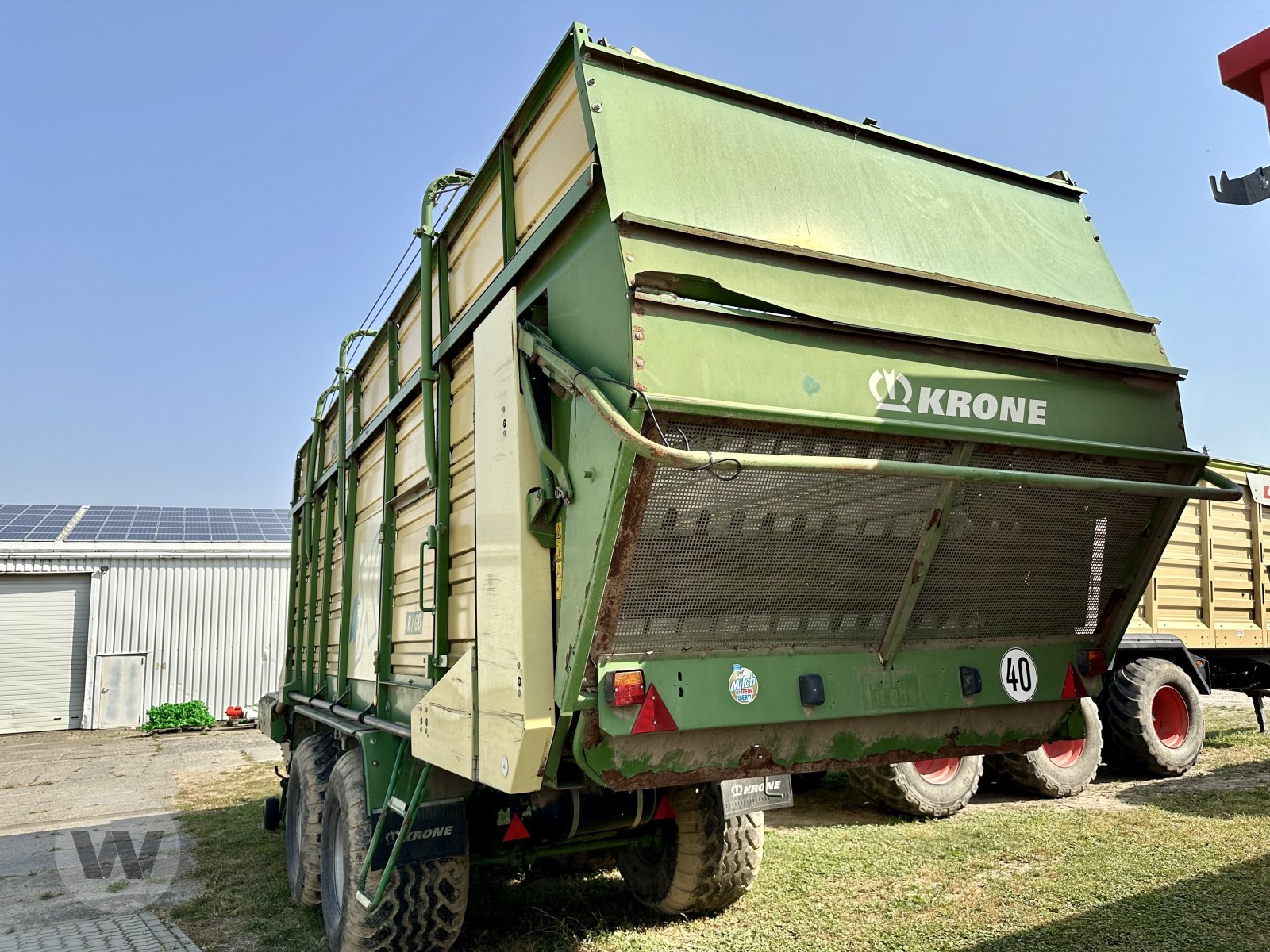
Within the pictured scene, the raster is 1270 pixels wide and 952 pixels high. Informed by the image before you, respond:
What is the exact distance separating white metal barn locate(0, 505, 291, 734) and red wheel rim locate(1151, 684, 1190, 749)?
16471 mm

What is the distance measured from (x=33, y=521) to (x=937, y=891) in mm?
21583

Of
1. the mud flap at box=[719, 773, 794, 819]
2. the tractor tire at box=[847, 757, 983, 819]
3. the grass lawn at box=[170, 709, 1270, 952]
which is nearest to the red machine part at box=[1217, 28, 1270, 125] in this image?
the mud flap at box=[719, 773, 794, 819]

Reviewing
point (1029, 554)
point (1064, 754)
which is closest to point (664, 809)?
point (1029, 554)

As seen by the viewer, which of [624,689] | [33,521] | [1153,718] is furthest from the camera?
[33,521]

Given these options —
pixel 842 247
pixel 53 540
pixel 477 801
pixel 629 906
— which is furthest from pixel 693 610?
pixel 53 540

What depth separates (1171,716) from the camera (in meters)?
8.24

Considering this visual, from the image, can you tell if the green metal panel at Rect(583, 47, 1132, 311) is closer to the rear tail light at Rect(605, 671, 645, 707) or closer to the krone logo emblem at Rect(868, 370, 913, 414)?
the krone logo emblem at Rect(868, 370, 913, 414)

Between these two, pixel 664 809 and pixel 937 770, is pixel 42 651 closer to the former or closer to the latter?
pixel 937 770

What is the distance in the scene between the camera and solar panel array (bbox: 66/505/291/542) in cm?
1973

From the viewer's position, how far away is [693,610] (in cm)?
303

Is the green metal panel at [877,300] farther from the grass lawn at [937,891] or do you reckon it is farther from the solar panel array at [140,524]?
the solar panel array at [140,524]

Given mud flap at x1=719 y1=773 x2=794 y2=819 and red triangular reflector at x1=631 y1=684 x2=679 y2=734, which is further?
mud flap at x1=719 y1=773 x2=794 y2=819

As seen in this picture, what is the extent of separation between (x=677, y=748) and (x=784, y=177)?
1.96 meters

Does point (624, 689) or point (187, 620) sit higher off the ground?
point (187, 620)
